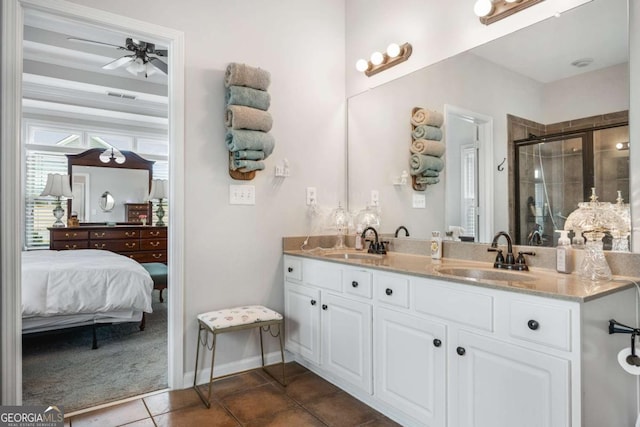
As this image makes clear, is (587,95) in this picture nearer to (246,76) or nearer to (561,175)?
(561,175)

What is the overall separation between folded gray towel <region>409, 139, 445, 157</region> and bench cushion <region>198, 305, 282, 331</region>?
54.2 inches

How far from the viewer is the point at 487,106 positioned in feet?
7.06

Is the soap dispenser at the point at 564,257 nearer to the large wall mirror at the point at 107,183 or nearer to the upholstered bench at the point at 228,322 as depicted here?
the upholstered bench at the point at 228,322

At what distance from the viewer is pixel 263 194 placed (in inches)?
105

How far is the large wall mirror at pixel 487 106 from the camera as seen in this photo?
5.61ft

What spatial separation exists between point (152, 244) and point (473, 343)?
5420mm

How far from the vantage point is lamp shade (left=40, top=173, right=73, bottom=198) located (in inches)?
207

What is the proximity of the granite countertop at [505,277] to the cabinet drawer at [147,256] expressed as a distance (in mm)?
4129

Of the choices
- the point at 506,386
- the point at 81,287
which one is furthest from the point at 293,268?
the point at 81,287

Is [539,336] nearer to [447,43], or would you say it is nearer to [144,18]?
[447,43]

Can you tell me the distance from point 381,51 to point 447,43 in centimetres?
57

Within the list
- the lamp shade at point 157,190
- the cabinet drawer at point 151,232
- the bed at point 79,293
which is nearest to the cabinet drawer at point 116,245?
the cabinet drawer at point 151,232

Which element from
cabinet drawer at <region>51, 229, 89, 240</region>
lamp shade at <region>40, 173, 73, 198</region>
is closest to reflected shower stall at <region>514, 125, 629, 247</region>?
cabinet drawer at <region>51, 229, 89, 240</region>

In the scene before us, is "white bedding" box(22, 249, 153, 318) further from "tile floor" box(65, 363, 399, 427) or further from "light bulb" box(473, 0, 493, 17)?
"light bulb" box(473, 0, 493, 17)
